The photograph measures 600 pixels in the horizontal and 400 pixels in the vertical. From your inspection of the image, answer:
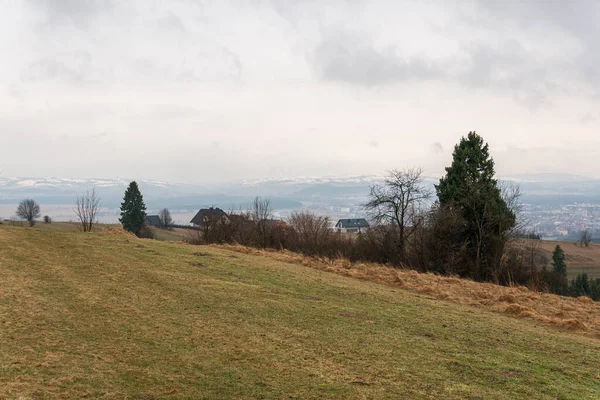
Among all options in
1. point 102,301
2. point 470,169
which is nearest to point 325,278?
point 102,301

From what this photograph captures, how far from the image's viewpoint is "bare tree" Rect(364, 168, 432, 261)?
33.9 metres

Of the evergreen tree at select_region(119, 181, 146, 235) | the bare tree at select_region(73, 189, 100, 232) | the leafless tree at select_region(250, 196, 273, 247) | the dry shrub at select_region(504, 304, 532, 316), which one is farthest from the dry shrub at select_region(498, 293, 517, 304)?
the evergreen tree at select_region(119, 181, 146, 235)

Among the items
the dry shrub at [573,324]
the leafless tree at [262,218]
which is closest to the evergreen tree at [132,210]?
the leafless tree at [262,218]

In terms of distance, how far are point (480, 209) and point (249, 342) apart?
2780cm

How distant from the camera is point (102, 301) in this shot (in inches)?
410

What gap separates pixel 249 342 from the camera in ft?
27.6

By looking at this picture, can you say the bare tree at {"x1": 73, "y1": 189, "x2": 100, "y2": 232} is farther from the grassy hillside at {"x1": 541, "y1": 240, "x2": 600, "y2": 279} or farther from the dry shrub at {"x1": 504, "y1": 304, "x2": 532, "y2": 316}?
the grassy hillside at {"x1": 541, "y1": 240, "x2": 600, "y2": 279}

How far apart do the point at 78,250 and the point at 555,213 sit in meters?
177

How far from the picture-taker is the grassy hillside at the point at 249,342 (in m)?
6.36

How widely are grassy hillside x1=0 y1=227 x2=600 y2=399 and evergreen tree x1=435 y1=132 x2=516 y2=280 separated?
18868mm

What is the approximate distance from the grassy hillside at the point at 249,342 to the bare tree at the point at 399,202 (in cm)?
1964

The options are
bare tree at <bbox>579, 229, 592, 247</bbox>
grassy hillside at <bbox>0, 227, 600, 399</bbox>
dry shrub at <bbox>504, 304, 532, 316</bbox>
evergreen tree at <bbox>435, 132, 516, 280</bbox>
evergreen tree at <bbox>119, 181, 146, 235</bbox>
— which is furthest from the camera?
bare tree at <bbox>579, 229, 592, 247</bbox>

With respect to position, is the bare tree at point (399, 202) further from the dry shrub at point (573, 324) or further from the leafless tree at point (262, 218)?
the dry shrub at point (573, 324)

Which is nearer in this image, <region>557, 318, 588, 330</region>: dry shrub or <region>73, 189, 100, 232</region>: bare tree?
<region>557, 318, 588, 330</region>: dry shrub
